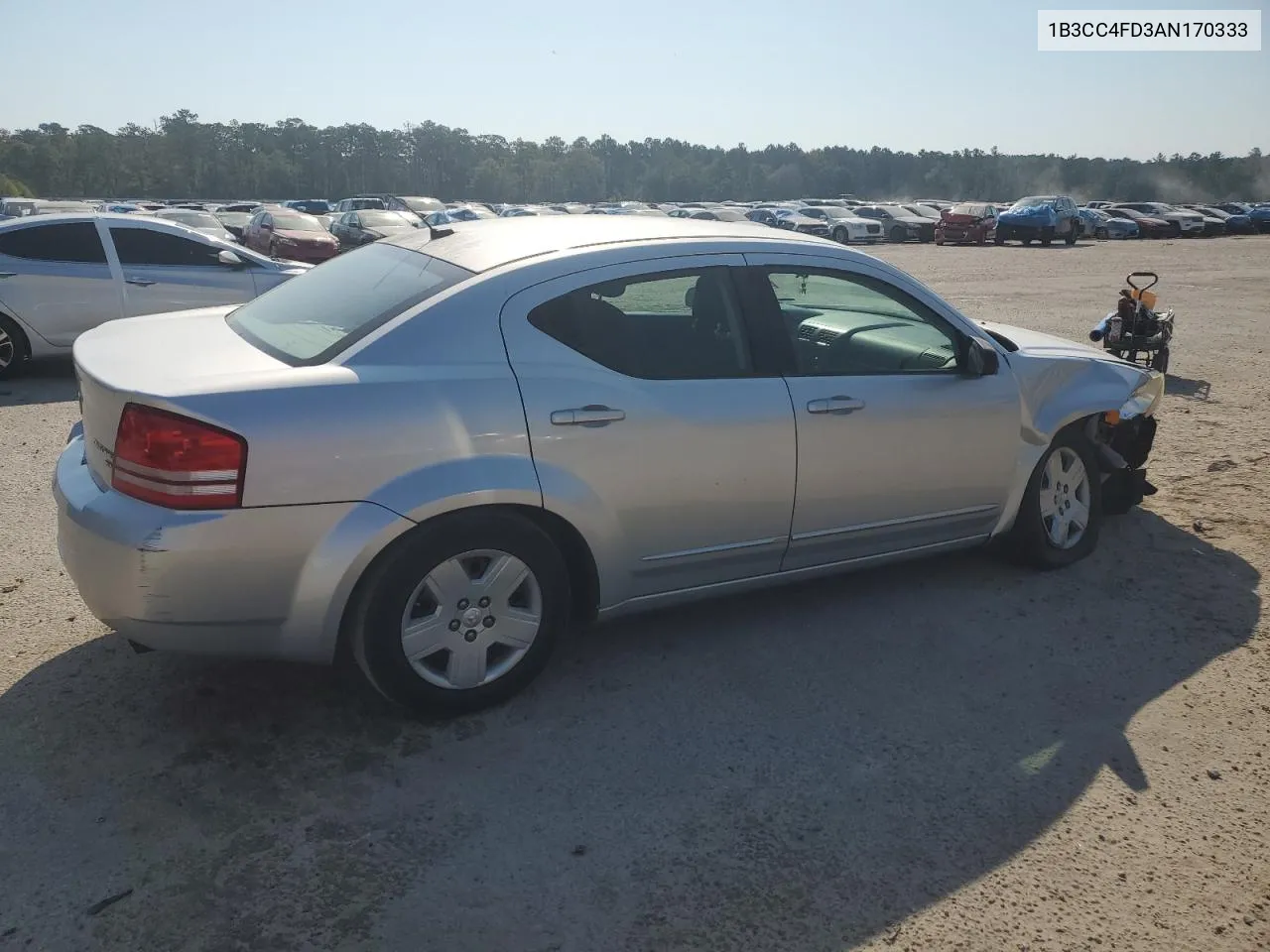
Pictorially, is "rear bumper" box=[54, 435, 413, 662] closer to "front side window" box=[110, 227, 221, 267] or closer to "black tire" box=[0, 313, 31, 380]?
"black tire" box=[0, 313, 31, 380]

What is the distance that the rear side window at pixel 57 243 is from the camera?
29.3ft

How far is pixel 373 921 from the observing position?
2.51 m

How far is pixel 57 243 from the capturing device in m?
9.09

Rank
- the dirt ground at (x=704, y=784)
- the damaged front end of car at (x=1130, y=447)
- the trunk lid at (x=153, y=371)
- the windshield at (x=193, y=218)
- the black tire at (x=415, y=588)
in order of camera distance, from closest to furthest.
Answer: the dirt ground at (x=704, y=784)
the trunk lid at (x=153, y=371)
the black tire at (x=415, y=588)
the damaged front end of car at (x=1130, y=447)
the windshield at (x=193, y=218)

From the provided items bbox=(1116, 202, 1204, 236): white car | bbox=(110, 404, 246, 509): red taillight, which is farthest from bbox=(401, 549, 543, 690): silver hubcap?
bbox=(1116, 202, 1204, 236): white car

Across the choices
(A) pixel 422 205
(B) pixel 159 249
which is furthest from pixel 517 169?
(B) pixel 159 249

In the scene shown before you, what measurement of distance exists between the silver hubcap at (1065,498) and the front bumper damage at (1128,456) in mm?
486

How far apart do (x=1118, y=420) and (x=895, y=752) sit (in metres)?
2.59

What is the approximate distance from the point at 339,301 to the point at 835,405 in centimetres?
193

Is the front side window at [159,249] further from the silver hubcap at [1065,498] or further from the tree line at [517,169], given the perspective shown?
the tree line at [517,169]

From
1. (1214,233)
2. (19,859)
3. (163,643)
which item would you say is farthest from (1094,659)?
(1214,233)

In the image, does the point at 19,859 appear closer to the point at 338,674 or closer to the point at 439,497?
the point at 338,674

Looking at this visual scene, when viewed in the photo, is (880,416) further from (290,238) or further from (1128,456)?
(290,238)

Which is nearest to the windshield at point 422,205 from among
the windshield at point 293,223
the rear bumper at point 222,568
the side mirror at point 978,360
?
the windshield at point 293,223
